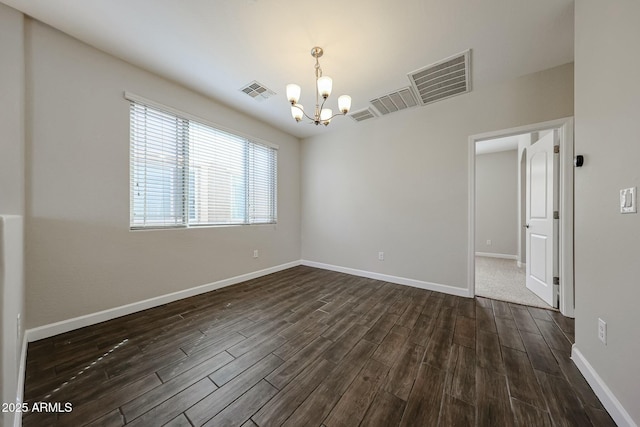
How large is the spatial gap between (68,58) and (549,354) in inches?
192

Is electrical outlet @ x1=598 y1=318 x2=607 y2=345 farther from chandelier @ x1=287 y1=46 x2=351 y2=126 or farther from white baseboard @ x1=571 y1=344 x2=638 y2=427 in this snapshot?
chandelier @ x1=287 y1=46 x2=351 y2=126

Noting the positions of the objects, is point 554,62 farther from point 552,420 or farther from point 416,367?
point 416,367

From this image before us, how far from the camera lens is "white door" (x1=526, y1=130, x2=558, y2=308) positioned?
8.24 feet

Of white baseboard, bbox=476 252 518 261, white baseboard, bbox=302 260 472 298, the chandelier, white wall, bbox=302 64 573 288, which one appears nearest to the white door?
white wall, bbox=302 64 573 288

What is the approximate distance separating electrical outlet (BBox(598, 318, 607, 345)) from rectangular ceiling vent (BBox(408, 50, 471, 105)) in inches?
95.3

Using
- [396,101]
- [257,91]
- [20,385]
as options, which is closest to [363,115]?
[396,101]

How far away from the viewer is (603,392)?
47.8 inches

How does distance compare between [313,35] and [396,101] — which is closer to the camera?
[313,35]

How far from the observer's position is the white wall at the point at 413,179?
8.32ft

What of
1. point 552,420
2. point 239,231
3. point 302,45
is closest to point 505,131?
point 302,45

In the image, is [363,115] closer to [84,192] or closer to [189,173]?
[189,173]

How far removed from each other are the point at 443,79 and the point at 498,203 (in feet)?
15.1

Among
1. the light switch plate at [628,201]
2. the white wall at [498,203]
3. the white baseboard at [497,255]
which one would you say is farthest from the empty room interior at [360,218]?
the white baseboard at [497,255]

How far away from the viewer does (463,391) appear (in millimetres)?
1316
